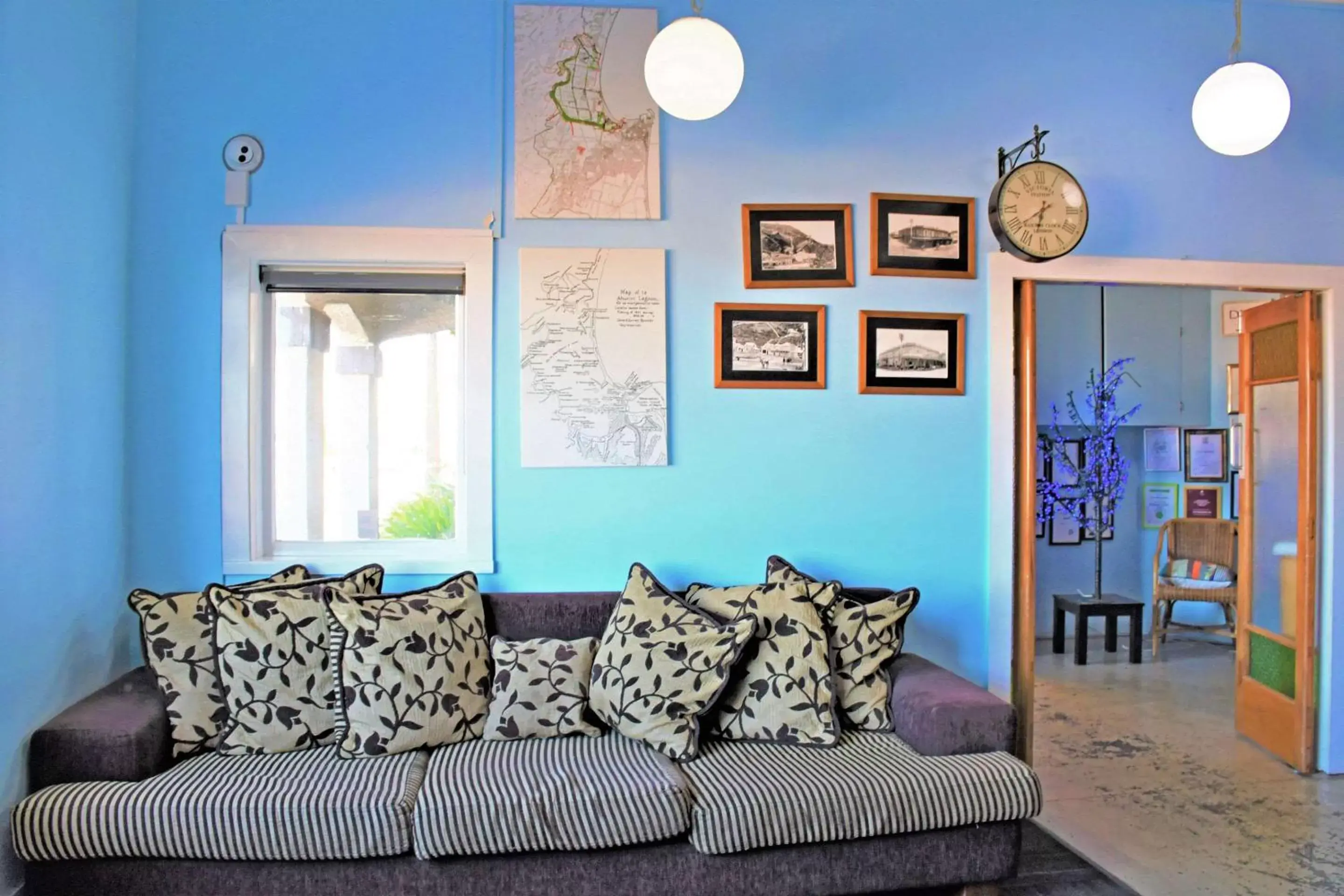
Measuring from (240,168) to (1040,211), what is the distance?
284 cm

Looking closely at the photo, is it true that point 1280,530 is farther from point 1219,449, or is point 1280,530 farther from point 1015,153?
point 1219,449

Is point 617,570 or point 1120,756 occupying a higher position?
point 617,570

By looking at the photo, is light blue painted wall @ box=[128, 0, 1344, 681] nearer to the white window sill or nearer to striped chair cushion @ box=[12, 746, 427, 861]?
the white window sill

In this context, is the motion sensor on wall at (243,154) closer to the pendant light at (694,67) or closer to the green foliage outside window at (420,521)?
the green foliage outside window at (420,521)

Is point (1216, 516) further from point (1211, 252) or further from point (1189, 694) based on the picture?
point (1211, 252)

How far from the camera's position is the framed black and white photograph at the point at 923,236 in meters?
3.19

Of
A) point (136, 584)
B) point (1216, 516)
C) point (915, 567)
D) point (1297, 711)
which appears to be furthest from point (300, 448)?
point (1216, 516)

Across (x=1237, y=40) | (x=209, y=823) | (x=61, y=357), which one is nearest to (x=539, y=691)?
(x=209, y=823)

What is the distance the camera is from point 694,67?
244 centimetres

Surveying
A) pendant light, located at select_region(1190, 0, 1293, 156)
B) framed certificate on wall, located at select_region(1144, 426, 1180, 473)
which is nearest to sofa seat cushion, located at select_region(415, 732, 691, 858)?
pendant light, located at select_region(1190, 0, 1293, 156)

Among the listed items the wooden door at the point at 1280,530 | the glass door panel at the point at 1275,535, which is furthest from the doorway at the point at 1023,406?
the glass door panel at the point at 1275,535

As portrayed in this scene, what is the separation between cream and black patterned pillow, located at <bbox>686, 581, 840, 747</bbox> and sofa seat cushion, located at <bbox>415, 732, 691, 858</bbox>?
368mm

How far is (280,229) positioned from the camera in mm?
2977

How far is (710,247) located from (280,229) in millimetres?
1517
